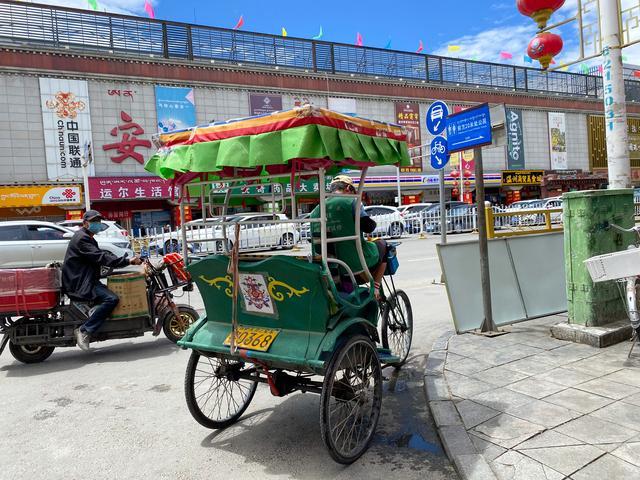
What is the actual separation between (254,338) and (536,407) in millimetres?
2176

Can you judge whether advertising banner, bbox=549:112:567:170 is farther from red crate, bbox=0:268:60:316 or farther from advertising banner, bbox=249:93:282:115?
red crate, bbox=0:268:60:316

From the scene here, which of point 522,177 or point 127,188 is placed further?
point 522,177

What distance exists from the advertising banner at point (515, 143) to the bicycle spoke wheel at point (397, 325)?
125 feet

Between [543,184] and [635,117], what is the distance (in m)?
15.5

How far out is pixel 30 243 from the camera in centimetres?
1299

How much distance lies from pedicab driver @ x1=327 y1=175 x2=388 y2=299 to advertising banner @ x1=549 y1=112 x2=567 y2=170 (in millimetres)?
42116

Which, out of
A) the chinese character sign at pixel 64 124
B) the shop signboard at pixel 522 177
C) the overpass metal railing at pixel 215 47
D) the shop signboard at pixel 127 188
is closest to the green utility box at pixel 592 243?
the shop signboard at pixel 127 188

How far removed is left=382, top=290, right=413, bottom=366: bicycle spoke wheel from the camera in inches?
180

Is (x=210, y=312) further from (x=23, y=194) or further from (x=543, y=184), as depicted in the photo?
(x=543, y=184)

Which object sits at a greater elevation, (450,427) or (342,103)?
(342,103)

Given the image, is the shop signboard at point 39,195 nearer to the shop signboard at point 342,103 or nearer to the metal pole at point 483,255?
the shop signboard at point 342,103

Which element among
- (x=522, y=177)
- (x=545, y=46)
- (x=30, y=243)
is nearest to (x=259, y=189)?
(x=545, y=46)

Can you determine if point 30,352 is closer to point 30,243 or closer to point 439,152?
point 439,152

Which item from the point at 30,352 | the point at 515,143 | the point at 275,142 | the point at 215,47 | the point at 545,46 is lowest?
the point at 30,352
